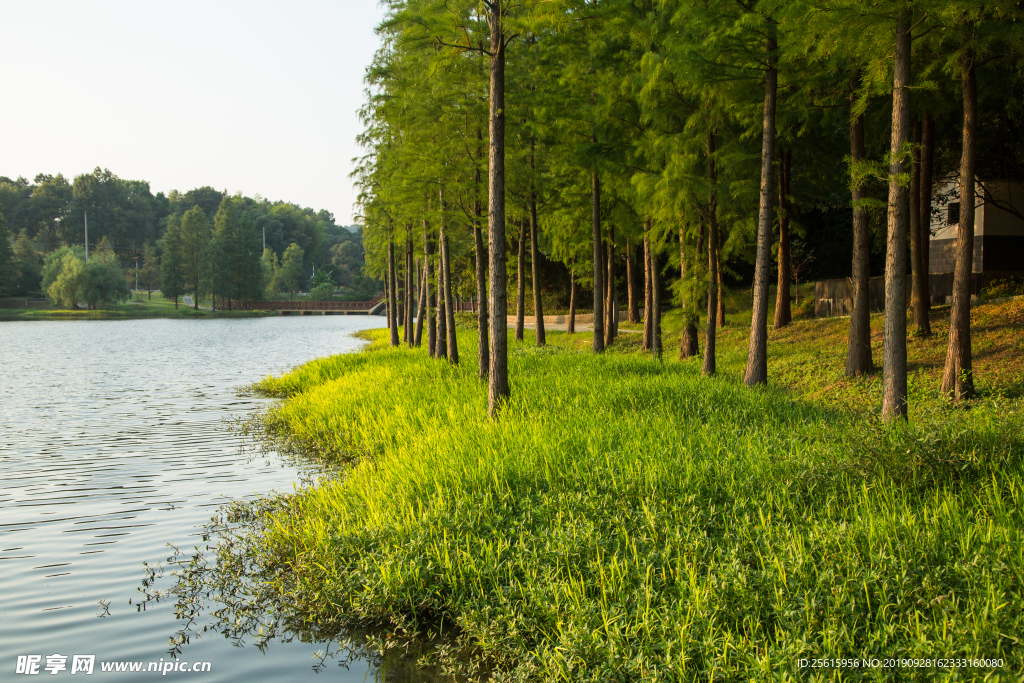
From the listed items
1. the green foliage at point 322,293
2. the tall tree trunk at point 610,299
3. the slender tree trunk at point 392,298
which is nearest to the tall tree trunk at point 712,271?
the tall tree trunk at point 610,299

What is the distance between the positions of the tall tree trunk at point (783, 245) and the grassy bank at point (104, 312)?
84.9 meters

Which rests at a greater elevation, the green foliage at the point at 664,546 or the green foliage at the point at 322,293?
the green foliage at the point at 322,293

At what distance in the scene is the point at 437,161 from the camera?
16625mm

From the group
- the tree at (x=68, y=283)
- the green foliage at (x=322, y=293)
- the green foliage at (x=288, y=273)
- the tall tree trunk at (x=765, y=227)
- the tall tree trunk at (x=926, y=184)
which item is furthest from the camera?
the green foliage at (x=322, y=293)

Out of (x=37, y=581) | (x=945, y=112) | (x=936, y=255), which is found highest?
(x=945, y=112)

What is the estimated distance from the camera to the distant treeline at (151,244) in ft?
280

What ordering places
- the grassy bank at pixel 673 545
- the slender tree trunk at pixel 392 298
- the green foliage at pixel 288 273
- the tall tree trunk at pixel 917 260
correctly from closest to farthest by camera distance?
1. the grassy bank at pixel 673 545
2. the tall tree trunk at pixel 917 260
3. the slender tree trunk at pixel 392 298
4. the green foliage at pixel 288 273

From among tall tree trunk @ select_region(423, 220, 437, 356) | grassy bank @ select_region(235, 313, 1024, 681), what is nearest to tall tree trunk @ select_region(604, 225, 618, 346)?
tall tree trunk @ select_region(423, 220, 437, 356)

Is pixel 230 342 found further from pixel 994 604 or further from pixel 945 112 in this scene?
pixel 994 604

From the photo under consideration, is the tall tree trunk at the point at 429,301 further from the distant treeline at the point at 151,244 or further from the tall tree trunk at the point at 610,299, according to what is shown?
the distant treeline at the point at 151,244

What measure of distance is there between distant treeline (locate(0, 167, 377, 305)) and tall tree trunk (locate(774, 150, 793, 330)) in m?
81.1

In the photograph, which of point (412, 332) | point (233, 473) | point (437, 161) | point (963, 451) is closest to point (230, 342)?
point (412, 332)

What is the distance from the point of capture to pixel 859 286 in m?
14.9

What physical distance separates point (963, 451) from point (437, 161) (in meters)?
13.4
